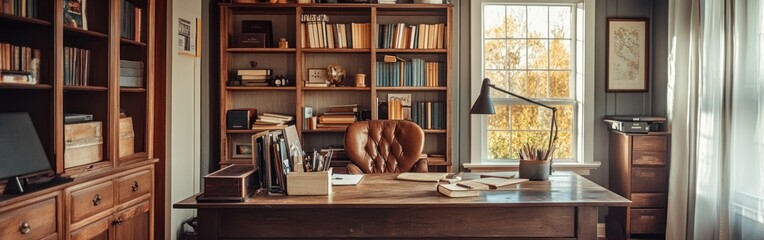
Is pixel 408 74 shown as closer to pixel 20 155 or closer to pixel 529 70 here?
pixel 529 70

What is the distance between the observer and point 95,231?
2.92 meters

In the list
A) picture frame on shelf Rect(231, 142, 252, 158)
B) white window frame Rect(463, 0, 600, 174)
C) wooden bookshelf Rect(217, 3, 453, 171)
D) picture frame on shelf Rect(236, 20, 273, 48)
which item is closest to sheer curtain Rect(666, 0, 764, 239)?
white window frame Rect(463, 0, 600, 174)

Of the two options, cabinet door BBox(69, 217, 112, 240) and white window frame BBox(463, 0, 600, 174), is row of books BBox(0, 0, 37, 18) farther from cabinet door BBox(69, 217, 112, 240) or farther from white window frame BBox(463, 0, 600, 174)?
white window frame BBox(463, 0, 600, 174)

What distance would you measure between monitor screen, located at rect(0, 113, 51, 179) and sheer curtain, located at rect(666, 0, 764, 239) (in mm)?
3417

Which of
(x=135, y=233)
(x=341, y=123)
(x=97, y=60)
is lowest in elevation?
(x=135, y=233)

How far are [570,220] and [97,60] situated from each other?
2.48 meters

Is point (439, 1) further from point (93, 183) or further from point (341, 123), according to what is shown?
point (93, 183)

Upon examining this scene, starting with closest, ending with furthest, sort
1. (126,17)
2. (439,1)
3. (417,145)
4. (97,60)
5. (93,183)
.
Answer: (93,183), (97,60), (126,17), (417,145), (439,1)

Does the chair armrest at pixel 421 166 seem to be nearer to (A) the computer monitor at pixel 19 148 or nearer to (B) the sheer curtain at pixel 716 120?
(B) the sheer curtain at pixel 716 120

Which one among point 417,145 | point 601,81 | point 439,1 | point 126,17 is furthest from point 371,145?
point 601,81

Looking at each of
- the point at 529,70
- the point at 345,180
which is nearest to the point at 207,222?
the point at 345,180

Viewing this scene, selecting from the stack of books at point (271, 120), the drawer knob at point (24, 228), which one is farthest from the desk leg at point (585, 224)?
the stack of books at point (271, 120)

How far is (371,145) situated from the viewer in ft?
13.0

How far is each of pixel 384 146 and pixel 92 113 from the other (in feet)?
5.79
